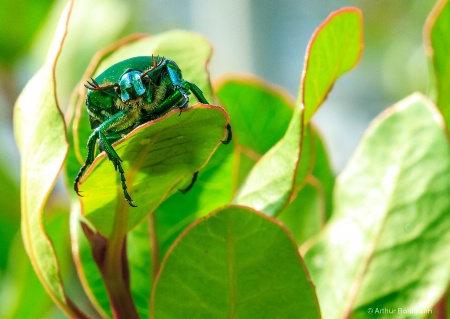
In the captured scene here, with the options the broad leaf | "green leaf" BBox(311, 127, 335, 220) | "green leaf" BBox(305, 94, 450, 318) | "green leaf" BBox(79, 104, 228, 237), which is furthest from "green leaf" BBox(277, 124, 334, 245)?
"green leaf" BBox(79, 104, 228, 237)

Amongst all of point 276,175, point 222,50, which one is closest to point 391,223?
point 276,175

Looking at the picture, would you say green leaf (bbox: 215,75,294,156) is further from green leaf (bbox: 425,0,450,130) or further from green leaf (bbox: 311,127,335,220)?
green leaf (bbox: 425,0,450,130)

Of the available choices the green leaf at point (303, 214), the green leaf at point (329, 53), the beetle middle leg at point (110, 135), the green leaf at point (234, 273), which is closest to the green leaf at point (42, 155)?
the beetle middle leg at point (110, 135)

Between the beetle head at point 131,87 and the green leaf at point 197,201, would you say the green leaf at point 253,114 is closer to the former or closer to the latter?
the green leaf at point 197,201

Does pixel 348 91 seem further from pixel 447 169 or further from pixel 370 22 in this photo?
pixel 447 169

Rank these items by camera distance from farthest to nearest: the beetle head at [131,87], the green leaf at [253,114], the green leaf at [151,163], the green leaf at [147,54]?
the green leaf at [253,114] < the green leaf at [147,54] < the beetle head at [131,87] < the green leaf at [151,163]

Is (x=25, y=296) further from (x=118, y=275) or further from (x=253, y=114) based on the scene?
(x=253, y=114)
